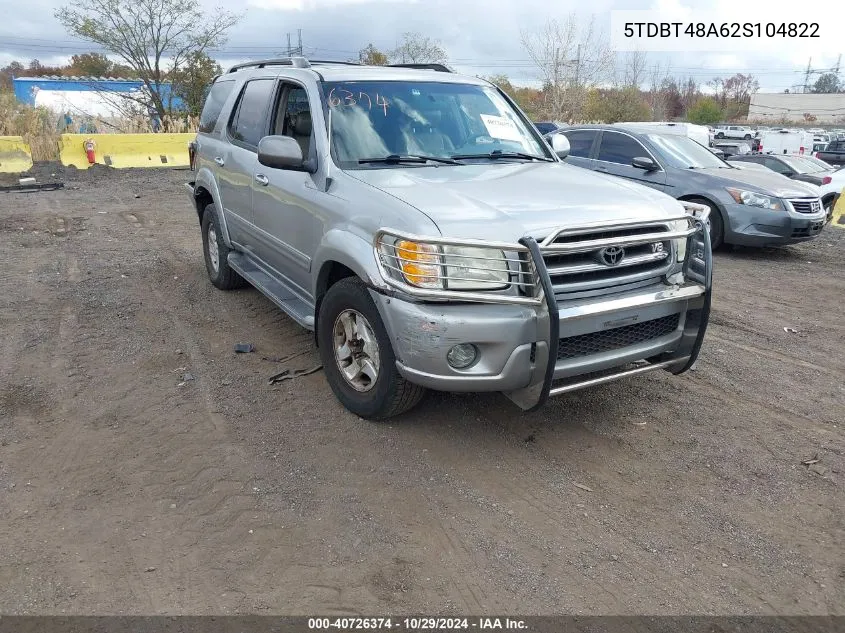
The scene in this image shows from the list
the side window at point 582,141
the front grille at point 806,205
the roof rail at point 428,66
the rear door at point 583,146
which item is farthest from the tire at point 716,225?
the roof rail at point 428,66

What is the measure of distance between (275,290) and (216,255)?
1.92 m

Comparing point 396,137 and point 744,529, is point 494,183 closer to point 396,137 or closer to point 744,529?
point 396,137

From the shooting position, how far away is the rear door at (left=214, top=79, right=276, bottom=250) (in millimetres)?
5230

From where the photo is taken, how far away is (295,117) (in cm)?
473

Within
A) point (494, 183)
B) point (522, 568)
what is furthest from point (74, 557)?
point (494, 183)

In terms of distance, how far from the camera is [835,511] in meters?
3.25

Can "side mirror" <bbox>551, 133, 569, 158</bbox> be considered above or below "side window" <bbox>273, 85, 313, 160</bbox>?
below

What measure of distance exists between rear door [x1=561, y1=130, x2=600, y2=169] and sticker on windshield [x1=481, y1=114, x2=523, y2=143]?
5.38m

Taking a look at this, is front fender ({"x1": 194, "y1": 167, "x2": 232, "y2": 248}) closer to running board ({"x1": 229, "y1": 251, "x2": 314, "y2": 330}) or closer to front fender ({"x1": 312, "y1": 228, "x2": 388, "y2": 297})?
running board ({"x1": 229, "y1": 251, "x2": 314, "y2": 330})

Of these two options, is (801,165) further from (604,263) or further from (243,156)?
(604,263)

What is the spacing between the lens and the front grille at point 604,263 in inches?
133

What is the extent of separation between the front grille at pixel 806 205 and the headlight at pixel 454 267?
7150mm

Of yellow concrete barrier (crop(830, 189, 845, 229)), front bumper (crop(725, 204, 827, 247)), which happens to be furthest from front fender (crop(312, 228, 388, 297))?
yellow concrete barrier (crop(830, 189, 845, 229))

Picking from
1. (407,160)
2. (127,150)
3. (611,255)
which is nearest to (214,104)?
(407,160)
